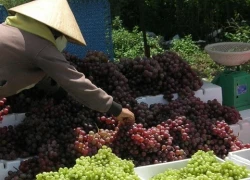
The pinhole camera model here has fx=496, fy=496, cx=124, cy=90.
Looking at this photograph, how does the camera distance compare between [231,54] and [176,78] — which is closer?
[176,78]

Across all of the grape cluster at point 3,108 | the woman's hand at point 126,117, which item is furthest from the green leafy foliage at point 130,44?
the woman's hand at point 126,117

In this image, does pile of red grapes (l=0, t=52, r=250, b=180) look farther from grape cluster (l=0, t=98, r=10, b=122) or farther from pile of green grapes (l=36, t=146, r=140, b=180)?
pile of green grapes (l=36, t=146, r=140, b=180)

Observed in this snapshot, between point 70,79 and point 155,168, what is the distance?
77 centimetres

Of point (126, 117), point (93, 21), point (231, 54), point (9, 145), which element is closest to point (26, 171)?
point (9, 145)

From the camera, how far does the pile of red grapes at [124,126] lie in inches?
130

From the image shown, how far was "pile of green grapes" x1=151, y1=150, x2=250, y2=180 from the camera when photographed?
9.12ft

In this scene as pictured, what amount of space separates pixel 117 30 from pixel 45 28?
5986 mm

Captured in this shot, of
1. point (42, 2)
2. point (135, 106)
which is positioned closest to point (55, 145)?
point (135, 106)

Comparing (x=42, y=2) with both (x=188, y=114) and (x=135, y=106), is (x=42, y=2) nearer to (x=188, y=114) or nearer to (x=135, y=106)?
(x=135, y=106)

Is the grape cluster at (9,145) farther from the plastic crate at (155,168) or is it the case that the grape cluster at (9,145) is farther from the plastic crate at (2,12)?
the plastic crate at (2,12)

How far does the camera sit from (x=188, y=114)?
384cm

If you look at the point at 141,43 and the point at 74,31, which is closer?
the point at 74,31

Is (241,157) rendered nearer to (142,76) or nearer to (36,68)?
(142,76)

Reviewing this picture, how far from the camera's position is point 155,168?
310 centimetres
